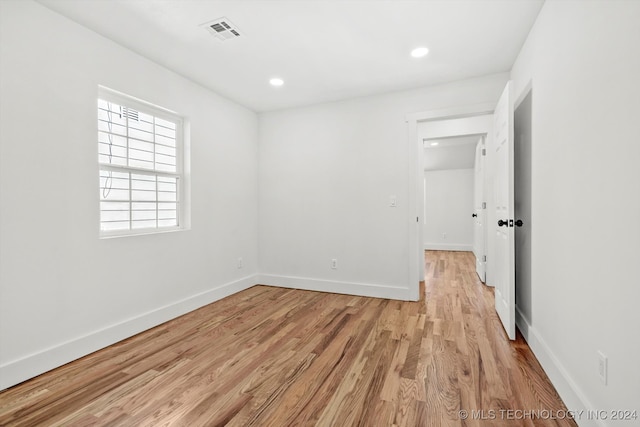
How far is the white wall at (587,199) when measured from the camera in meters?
1.13

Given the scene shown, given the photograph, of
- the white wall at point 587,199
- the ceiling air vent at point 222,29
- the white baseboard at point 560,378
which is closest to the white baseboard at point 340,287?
the white baseboard at point 560,378

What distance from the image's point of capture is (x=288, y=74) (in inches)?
123

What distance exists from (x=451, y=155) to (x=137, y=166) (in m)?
6.63

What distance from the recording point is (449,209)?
795 cm

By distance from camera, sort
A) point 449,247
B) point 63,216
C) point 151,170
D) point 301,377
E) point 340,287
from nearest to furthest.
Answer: point 301,377, point 63,216, point 151,170, point 340,287, point 449,247

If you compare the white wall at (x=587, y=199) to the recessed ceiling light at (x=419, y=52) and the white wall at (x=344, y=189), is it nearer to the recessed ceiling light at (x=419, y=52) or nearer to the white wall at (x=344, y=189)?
the recessed ceiling light at (x=419, y=52)

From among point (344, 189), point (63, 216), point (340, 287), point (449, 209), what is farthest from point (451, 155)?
point (63, 216)

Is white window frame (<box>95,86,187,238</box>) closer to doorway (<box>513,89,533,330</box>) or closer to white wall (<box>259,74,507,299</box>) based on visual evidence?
white wall (<box>259,74,507,299</box>)

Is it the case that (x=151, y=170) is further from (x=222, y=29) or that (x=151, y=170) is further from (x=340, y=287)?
(x=340, y=287)

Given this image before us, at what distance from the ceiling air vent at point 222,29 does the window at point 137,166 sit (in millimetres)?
1014

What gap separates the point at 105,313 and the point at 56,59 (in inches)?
75.8

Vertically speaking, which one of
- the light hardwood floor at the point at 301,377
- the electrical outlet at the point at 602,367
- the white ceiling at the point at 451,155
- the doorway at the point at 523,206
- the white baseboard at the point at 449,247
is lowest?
the light hardwood floor at the point at 301,377

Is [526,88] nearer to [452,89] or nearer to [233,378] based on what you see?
[452,89]

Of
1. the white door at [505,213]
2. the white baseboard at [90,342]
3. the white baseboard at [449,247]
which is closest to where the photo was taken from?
the white baseboard at [90,342]
